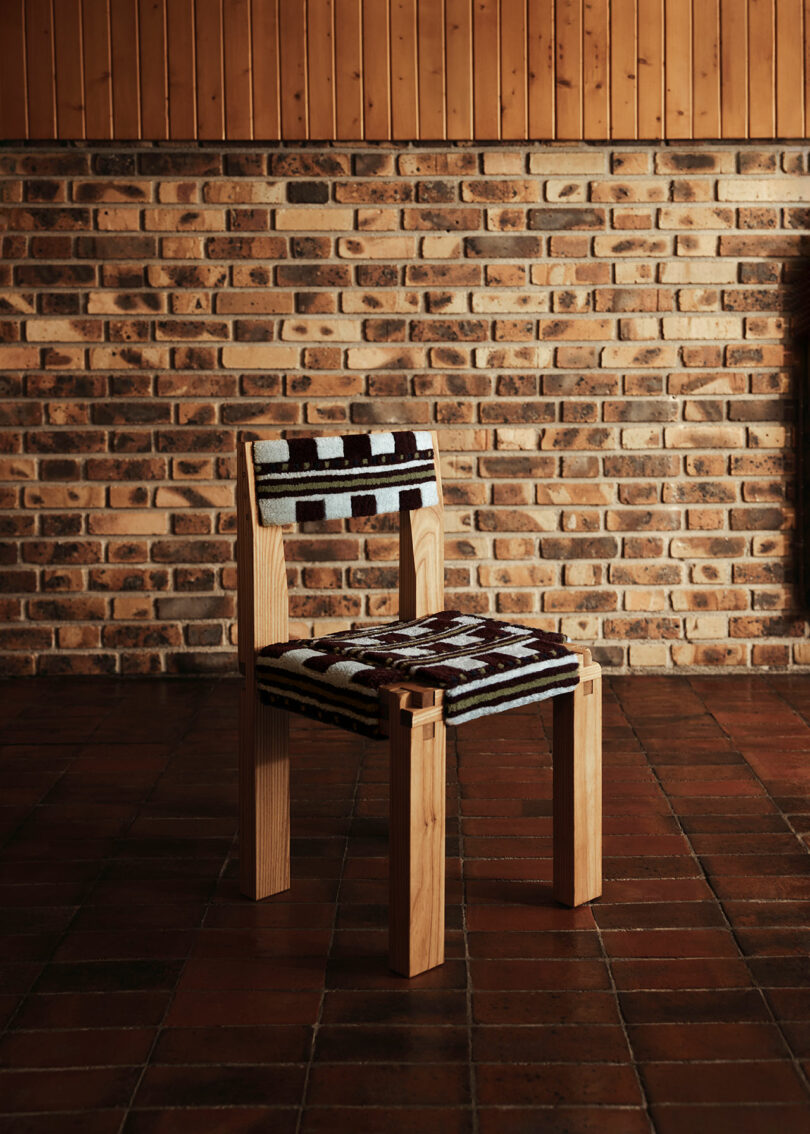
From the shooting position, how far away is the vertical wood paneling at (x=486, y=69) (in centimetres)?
366

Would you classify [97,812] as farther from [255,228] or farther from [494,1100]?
[255,228]

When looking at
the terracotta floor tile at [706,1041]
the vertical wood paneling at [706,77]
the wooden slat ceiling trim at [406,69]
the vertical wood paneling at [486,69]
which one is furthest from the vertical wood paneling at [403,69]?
the terracotta floor tile at [706,1041]

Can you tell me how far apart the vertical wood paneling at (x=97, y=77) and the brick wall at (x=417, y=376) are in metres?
0.10

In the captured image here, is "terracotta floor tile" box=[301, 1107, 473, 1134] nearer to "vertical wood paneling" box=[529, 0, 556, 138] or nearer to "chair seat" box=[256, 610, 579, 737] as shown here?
"chair seat" box=[256, 610, 579, 737]

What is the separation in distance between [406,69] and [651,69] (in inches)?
28.9

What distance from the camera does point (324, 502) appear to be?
2.18m

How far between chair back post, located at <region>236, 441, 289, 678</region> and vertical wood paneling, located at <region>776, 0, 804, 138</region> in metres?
2.40

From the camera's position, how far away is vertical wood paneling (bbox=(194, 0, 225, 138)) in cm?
367

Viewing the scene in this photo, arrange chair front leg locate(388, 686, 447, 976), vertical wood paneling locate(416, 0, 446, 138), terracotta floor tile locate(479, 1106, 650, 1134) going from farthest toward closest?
vertical wood paneling locate(416, 0, 446, 138) < chair front leg locate(388, 686, 447, 976) < terracotta floor tile locate(479, 1106, 650, 1134)

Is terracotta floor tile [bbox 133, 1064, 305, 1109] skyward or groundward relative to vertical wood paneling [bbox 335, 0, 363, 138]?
groundward

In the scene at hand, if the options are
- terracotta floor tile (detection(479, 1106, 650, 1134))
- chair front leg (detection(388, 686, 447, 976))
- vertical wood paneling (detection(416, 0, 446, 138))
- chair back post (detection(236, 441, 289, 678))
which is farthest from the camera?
vertical wood paneling (detection(416, 0, 446, 138))

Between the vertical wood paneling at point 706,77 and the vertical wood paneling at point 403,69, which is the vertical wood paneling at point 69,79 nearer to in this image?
the vertical wood paneling at point 403,69

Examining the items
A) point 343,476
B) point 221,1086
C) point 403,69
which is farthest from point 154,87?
point 221,1086

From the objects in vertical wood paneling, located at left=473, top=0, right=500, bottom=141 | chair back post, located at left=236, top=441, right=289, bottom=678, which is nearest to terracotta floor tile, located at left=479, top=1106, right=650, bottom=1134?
chair back post, located at left=236, top=441, right=289, bottom=678
